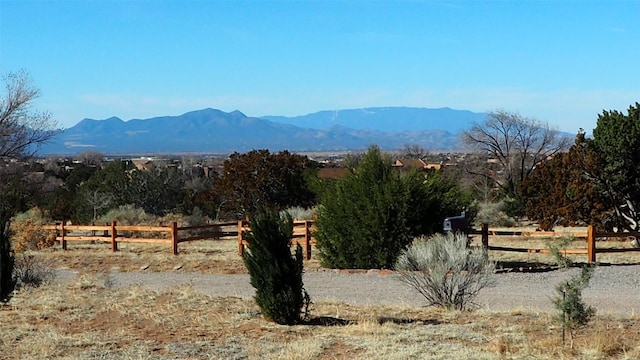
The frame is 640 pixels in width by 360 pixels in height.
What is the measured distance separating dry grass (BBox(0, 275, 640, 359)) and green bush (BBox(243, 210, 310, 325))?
251mm

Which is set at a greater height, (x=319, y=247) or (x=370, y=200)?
(x=370, y=200)

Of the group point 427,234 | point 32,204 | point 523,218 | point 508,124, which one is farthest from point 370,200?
point 508,124

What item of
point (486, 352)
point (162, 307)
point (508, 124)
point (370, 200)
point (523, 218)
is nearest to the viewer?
point (486, 352)

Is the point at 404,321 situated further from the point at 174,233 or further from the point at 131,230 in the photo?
the point at 131,230

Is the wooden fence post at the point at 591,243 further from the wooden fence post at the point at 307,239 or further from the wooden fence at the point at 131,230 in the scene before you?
the wooden fence at the point at 131,230

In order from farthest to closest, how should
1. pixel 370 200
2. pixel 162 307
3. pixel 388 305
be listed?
1. pixel 370 200
2. pixel 388 305
3. pixel 162 307

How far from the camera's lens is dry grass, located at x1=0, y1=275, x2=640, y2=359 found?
8.75 meters

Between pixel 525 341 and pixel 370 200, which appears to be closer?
pixel 525 341

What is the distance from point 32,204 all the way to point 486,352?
127 ft

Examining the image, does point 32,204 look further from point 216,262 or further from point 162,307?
point 162,307

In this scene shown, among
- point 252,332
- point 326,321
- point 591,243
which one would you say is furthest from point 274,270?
point 591,243

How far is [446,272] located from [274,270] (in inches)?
128

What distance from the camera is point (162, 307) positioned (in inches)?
491

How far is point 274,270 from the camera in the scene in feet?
35.3
